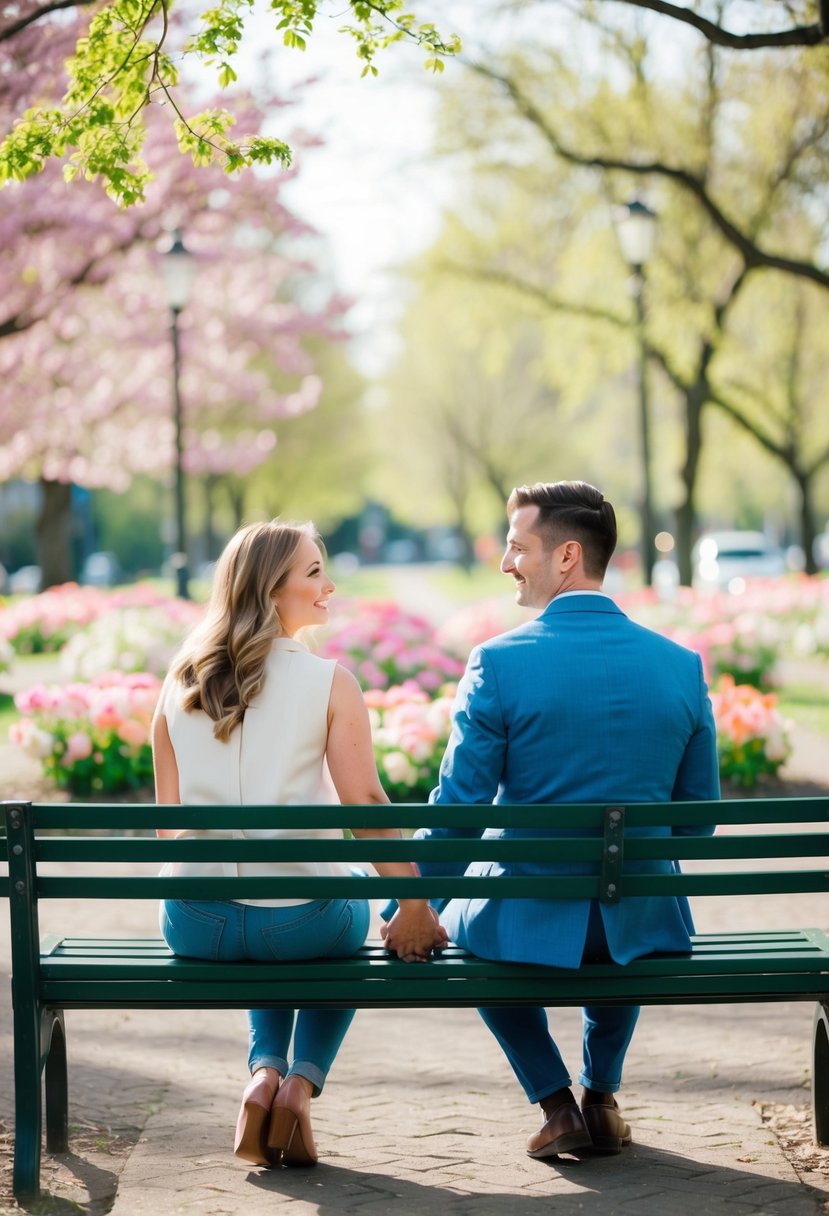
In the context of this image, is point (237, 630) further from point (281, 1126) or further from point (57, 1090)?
point (57, 1090)

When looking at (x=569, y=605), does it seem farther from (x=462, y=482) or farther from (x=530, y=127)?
(x=462, y=482)

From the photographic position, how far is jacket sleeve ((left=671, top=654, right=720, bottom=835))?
3703 millimetres

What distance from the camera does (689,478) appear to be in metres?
20.5

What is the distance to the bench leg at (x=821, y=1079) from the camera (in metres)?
3.86

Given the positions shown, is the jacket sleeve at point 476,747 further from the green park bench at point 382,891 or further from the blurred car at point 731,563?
the blurred car at point 731,563

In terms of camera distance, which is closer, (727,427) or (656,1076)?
(656,1076)

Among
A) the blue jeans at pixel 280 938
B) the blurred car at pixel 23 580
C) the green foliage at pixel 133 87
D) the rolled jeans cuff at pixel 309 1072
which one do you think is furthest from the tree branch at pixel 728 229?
the blurred car at pixel 23 580

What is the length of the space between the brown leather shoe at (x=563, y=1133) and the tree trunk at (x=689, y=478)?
651 inches

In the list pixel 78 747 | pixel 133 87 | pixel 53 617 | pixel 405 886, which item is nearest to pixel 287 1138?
pixel 405 886

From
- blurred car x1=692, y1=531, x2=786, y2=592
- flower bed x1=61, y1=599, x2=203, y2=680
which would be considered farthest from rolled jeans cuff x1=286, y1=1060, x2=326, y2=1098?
blurred car x1=692, y1=531, x2=786, y2=592

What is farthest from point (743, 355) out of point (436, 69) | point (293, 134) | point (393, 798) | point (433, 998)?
point (433, 998)

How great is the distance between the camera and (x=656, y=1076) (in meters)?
4.62

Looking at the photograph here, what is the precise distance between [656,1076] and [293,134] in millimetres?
16169

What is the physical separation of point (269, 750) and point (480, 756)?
509 mm
